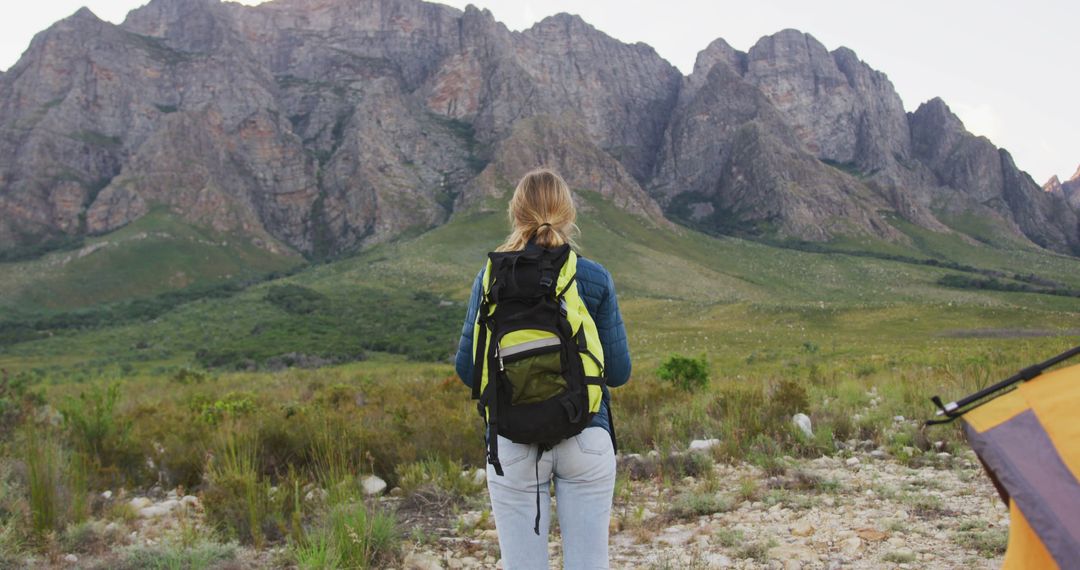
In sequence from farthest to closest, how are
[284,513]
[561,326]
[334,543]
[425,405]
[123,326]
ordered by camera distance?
[123,326] < [425,405] < [284,513] < [334,543] < [561,326]

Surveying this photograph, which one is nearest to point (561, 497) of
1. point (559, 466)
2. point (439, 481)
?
point (559, 466)

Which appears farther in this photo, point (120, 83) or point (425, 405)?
point (120, 83)

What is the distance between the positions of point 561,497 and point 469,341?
2.76 feet

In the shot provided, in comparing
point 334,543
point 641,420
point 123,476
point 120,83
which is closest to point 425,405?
point 641,420

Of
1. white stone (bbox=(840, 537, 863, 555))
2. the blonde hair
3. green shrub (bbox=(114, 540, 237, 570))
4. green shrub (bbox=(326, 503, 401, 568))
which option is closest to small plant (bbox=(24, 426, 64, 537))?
green shrub (bbox=(114, 540, 237, 570))

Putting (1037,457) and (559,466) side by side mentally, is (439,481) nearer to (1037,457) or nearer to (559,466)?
(559,466)

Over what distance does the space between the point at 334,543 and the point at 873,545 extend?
3.43 m

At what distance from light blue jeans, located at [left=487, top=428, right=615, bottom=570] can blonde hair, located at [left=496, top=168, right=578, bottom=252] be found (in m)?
0.90

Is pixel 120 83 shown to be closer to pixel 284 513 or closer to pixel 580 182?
pixel 580 182

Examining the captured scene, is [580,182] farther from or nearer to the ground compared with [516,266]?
farther from the ground

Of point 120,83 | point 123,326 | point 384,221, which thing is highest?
point 120,83

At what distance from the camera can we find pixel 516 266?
9.66 feet

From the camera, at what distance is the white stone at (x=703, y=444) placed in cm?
716

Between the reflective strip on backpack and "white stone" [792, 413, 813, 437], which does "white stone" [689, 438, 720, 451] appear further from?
the reflective strip on backpack
